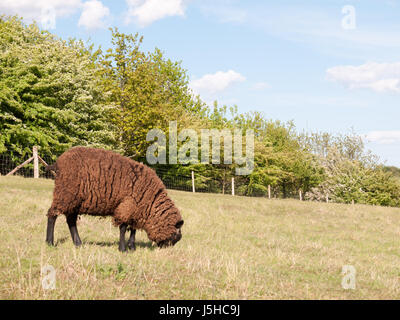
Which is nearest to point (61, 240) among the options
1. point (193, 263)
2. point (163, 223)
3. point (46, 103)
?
point (163, 223)

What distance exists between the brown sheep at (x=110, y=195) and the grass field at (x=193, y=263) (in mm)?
491

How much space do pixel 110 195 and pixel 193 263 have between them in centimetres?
248

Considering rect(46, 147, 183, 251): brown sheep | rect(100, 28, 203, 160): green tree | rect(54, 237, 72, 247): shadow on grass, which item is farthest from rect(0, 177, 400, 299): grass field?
rect(100, 28, 203, 160): green tree

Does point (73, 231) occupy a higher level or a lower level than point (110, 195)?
lower

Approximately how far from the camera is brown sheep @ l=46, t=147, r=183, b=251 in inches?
340

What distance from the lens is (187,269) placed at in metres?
7.04

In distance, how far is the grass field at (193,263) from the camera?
591 centimetres

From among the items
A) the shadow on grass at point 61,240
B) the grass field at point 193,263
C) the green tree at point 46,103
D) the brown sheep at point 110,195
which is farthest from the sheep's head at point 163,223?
the green tree at point 46,103

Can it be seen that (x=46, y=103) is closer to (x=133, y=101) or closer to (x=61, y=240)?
(x=133, y=101)

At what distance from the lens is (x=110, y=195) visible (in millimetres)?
Result: 8805

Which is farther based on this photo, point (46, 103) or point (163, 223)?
point (46, 103)
